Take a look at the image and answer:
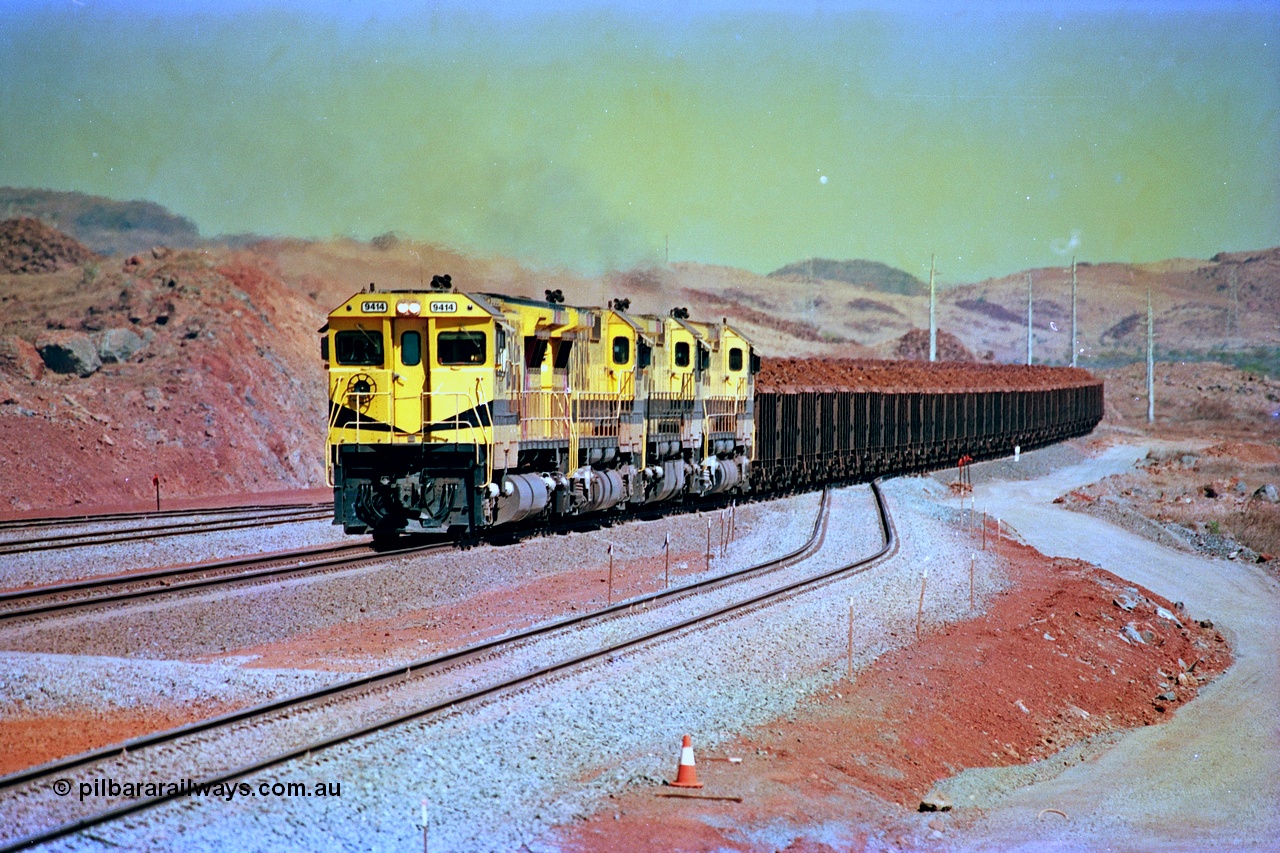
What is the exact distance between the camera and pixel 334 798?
8328 millimetres

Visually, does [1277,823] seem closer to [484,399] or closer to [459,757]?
[459,757]

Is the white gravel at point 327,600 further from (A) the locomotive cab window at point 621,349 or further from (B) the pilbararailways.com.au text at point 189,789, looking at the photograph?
(B) the pilbararailways.com.au text at point 189,789

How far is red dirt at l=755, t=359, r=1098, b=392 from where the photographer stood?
4100 cm

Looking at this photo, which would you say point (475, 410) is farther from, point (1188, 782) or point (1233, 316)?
point (1233, 316)

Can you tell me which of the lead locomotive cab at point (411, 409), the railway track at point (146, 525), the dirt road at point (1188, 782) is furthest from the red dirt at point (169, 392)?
the dirt road at point (1188, 782)

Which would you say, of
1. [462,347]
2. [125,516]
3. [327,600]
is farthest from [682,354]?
[327,600]

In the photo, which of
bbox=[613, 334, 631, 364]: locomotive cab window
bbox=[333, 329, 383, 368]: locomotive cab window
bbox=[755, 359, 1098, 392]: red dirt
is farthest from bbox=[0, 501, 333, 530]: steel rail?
bbox=[755, 359, 1098, 392]: red dirt

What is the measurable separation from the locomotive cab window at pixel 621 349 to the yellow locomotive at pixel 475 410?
25 millimetres

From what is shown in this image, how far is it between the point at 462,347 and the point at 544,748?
9.81m

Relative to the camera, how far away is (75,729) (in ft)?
32.9

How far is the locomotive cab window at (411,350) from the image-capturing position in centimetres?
Answer: 1881

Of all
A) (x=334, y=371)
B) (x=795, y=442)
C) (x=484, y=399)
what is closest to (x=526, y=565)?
(x=484, y=399)

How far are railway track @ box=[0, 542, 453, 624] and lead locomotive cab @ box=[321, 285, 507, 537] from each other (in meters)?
0.61

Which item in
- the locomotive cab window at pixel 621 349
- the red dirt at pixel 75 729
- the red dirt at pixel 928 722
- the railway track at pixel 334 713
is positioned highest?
the locomotive cab window at pixel 621 349
